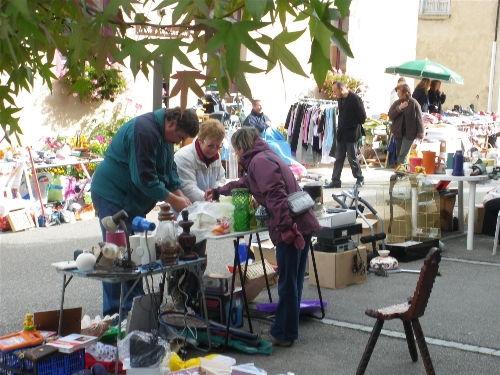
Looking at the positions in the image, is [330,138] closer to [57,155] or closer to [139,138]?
[57,155]

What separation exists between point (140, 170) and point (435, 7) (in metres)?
29.8

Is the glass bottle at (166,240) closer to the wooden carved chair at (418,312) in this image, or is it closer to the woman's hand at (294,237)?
the woman's hand at (294,237)

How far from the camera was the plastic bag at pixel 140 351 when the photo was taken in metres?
4.95

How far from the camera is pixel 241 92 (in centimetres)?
267

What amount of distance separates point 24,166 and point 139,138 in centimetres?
589

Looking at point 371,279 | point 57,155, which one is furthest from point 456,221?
point 57,155

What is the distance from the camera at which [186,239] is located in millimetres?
5402

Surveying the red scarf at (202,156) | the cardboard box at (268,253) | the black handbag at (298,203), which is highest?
the red scarf at (202,156)

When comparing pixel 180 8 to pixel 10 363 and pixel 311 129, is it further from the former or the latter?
pixel 311 129

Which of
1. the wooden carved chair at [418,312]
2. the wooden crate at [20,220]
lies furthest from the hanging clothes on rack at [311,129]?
the wooden carved chair at [418,312]

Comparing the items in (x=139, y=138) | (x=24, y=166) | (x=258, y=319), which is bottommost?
(x=258, y=319)

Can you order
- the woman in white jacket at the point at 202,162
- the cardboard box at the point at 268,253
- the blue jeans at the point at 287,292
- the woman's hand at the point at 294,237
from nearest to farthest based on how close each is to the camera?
1. the woman's hand at the point at 294,237
2. the blue jeans at the point at 287,292
3. the woman in white jacket at the point at 202,162
4. the cardboard box at the point at 268,253

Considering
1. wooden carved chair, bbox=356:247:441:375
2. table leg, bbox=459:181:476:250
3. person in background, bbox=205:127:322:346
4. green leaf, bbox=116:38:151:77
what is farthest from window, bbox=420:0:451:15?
green leaf, bbox=116:38:151:77

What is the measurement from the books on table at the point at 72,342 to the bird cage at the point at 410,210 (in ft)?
17.1
